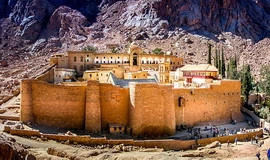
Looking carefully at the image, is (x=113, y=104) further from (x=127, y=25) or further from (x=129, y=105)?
(x=127, y=25)

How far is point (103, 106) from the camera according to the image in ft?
86.5

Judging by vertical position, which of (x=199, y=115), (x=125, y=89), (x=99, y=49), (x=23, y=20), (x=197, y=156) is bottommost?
(x=197, y=156)

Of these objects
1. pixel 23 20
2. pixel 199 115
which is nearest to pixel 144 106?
pixel 199 115

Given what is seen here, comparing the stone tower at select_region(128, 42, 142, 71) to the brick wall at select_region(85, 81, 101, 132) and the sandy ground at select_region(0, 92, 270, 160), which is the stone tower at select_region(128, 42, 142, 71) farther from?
the brick wall at select_region(85, 81, 101, 132)

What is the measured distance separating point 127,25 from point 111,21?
14.4 feet

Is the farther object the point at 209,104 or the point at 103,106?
the point at 209,104

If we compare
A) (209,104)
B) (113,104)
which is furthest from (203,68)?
(113,104)

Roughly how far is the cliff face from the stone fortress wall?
40551 mm

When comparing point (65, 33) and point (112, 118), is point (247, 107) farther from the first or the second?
point (65, 33)

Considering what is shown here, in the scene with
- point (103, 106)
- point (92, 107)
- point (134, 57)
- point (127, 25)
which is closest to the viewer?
point (92, 107)

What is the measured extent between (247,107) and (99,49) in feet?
105

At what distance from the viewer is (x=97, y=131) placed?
25453mm

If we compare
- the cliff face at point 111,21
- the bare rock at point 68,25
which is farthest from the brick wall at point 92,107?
the bare rock at point 68,25

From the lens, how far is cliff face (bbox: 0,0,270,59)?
68500 millimetres
